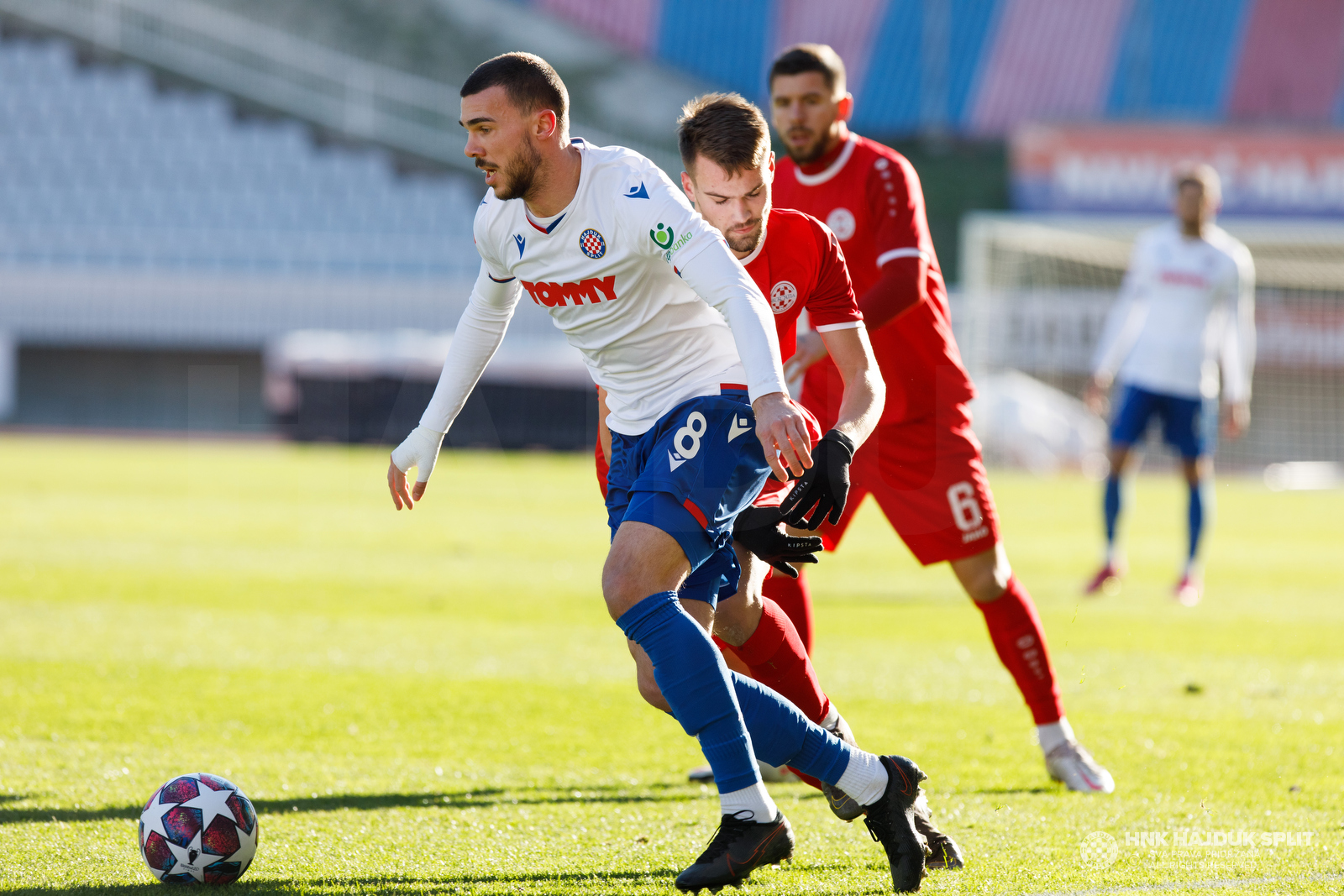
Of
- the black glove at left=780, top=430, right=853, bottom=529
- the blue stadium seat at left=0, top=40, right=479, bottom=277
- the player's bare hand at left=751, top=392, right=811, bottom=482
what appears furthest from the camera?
the blue stadium seat at left=0, top=40, right=479, bottom=277

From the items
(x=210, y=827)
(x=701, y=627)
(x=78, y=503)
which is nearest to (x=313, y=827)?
(x=210, y=827)

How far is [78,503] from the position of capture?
14125 mm

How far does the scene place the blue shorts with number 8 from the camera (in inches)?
123

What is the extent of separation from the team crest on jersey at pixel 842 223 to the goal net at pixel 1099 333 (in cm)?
1723

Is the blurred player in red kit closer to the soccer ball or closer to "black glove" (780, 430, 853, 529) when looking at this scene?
"black glove" (780, 430, 853, 529)

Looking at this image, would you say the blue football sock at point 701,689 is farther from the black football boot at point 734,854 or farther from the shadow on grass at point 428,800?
the shadow on grass at point 428,800

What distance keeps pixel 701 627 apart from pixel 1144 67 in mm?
31388

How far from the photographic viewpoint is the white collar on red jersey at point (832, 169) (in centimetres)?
455

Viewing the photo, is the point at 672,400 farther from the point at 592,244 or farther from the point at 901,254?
the point at 901,254

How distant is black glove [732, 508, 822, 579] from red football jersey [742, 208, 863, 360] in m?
0.51

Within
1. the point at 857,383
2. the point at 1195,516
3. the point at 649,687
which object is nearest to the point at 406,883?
the point at 649,687

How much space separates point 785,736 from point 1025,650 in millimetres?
1505

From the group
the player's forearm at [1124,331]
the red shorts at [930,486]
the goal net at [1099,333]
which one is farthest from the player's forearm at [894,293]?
the goal net at [1099,333]

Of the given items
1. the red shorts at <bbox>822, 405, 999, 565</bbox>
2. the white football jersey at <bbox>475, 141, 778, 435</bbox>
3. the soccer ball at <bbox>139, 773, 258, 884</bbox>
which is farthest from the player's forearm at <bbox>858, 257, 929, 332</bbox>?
the soccer ball at <bbox>139, 773, 258, 884</bbox>
